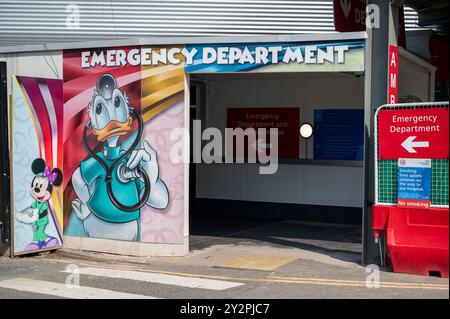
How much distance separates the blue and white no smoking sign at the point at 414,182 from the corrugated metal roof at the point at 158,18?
542 centimetres

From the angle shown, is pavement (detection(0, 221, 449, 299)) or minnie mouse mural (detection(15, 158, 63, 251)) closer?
pavement (detection(0, 221, 449, 299))

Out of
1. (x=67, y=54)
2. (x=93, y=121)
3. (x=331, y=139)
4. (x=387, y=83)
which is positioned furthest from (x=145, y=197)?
(x=331, y=139)

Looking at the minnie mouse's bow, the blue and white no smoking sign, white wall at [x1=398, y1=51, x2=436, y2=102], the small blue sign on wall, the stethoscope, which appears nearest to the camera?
the blue and white no smoking sign

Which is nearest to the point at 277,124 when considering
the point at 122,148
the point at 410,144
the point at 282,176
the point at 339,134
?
the point at 282,176

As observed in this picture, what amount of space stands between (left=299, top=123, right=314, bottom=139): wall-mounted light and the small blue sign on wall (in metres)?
0.10

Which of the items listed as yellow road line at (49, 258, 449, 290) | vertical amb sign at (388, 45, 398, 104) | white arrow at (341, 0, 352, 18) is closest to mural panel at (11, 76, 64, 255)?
yellow road line at (49, 258, 449, 290)

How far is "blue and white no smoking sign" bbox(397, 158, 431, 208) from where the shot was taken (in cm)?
830

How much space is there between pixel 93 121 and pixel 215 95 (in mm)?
4644

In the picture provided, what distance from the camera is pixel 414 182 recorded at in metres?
8.40

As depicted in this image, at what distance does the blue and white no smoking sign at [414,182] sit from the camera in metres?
8.30

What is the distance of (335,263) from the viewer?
9516 millimetres

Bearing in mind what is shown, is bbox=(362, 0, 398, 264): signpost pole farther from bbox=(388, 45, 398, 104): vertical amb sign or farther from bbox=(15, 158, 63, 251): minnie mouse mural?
bbox=(15, 158, 63, 251): minnie mouse mural

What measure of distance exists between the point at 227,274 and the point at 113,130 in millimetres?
3079
